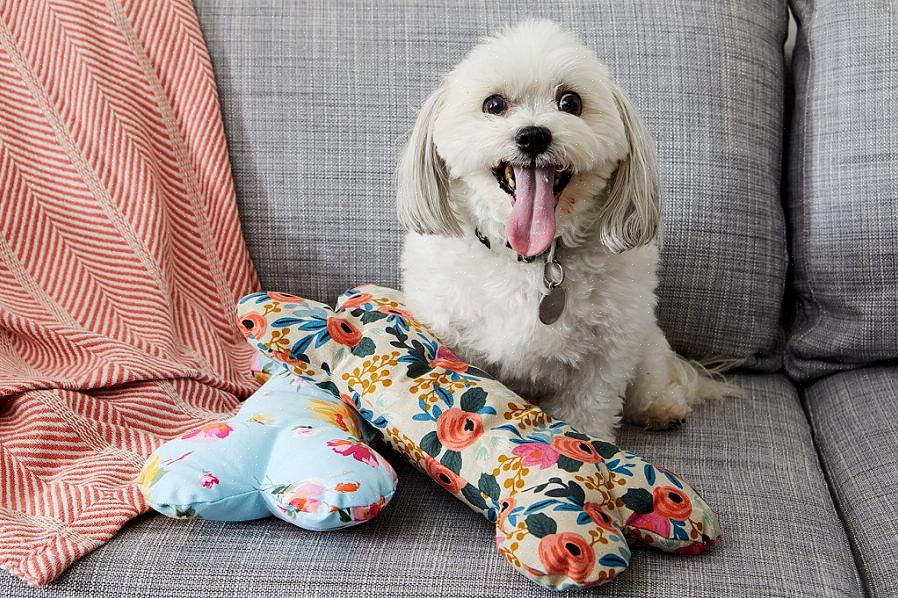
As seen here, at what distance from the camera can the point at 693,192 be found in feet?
5.07

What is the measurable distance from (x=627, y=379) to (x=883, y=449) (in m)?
0.42

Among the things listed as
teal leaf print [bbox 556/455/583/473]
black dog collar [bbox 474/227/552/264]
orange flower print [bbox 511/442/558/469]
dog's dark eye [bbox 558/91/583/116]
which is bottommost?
teal leaf print [bbox 556/455/583/473]

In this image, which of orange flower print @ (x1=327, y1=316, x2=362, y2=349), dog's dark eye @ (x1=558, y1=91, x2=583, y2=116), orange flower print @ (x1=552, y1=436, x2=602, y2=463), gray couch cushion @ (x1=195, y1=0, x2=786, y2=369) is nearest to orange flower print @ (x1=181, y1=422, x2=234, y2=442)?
orange flower print @ (x1=327, y1=316, x2=362, y2=349)

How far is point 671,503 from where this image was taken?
103 cm

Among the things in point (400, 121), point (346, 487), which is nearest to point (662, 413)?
point (346, 487)

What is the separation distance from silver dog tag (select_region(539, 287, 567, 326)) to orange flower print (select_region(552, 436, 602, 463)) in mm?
231

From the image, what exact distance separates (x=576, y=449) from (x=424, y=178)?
47 centimetres

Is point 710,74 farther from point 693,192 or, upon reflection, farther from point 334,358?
point 334,358

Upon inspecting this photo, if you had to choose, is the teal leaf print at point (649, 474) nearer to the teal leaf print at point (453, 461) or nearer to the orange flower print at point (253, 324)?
the teal leaf print at point (453, 461)

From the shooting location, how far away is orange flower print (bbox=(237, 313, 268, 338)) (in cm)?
122

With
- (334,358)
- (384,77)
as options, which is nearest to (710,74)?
(384,77)

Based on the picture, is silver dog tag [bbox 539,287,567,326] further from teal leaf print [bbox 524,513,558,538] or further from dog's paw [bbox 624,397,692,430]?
teal leaf print [bbox 524,513,558,538]

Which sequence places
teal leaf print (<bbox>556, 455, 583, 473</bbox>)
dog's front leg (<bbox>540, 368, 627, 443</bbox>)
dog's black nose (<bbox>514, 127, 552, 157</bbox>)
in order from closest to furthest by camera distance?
teal leaf print (<bbox>556, 455, 583, 473</bbox>) < dog's black nose (<bbox>514, 127, 552, 157</bbox>) < dog's front leg (<bbox>540, 368, 627, 443</bbox>)

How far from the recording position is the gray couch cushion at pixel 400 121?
5.14 ft
